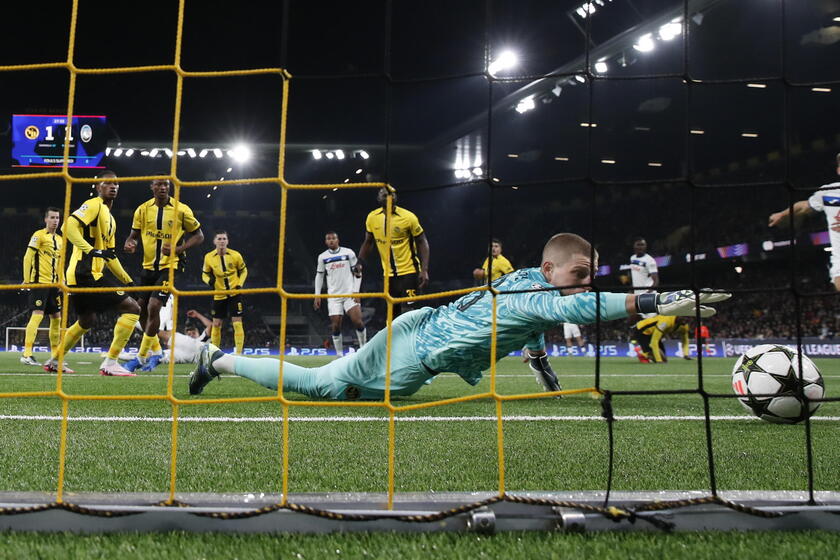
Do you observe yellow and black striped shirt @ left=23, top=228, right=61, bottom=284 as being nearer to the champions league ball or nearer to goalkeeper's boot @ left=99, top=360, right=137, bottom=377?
goalkeeper's boot @ left=99, top=360, right=137, bottom=377

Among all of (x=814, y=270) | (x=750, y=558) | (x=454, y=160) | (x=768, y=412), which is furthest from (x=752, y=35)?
(x=750, y=558)

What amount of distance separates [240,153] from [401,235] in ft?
55.0

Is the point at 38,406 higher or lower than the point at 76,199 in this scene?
lower

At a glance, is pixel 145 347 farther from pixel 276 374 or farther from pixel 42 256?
pixel 276 374

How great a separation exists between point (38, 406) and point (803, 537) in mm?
3910

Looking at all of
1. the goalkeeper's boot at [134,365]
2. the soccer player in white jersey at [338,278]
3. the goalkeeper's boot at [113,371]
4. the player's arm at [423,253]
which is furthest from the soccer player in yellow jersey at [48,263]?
the player's arm at [423,253]

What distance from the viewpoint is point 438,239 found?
24.3 m

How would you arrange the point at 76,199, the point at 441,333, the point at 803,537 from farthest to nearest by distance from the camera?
the point at 76,199 < the point at 441,333 < the point at 803,537

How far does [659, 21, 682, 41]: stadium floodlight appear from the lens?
14078mm

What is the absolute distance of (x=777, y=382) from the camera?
3.38 metres

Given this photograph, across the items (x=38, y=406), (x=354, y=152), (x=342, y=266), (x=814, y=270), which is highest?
(x=354, y=152)

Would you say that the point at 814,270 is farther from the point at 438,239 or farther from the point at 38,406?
the point at 38,406

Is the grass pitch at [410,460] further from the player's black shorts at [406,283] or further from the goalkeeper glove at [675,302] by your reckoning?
the player's black shorts at [406,283]

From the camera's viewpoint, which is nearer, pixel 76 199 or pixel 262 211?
pixel 76 199
